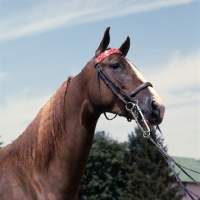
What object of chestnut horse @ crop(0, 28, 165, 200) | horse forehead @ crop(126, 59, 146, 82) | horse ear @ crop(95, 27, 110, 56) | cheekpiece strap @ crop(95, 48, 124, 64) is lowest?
chestnut horse @ crop(0, 28, 165, 200)

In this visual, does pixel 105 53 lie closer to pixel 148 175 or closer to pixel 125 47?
pixel 125 47

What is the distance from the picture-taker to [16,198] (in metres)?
5.81

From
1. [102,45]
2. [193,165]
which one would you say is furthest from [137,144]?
[102,45]

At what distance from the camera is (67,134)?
6.15m

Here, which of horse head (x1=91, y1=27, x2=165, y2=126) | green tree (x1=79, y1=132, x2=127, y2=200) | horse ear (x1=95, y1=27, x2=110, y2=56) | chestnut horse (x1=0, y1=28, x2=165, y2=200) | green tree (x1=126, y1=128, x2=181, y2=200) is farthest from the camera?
green tree (x1=126, y1=128, x2=181, y2=200)

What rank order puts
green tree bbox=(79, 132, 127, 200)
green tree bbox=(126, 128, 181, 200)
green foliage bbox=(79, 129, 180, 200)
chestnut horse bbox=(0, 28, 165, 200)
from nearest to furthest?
chestnut horse bbox=(0, 28, 165, 200) → green tree bbox=(79, 132, 127, 200) → green foliage bbox=(79, 129, 180, 200) → green tree bbox=(126, 128, 181, 200)

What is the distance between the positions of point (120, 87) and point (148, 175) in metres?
47.4

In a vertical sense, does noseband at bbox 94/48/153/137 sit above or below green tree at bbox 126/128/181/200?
below

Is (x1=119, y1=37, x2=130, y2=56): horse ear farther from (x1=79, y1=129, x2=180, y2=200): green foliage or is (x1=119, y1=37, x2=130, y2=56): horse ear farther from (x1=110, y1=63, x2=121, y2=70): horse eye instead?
(x1=79, y1=129, x2=180, y2=200): green foliage

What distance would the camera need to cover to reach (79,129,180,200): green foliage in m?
50.6

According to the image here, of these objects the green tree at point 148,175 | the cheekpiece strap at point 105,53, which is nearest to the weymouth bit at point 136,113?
the cheekpiece strap at point 105,53

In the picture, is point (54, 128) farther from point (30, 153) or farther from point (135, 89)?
point (135, 89)

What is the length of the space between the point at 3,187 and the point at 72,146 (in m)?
0.99

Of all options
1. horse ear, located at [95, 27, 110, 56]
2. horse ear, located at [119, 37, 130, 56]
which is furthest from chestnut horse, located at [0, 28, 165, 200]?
horse ear, located at [119, 37, 130, 56]
